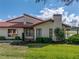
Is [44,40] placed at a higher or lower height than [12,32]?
lower

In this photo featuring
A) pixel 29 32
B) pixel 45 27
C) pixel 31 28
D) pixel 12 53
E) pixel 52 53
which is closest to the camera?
pixel 12 53

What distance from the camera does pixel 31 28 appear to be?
52.5 meters

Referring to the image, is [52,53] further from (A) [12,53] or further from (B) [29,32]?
(B) [29,32]

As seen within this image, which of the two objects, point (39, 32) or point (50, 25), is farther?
point (39, 32)

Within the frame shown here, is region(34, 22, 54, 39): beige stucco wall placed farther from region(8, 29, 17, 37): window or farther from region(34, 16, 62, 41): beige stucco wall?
region(8, 29, 17, 37): window

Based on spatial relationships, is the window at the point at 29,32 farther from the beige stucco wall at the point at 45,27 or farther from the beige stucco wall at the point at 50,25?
the beige stucco wall at the point at 45,27

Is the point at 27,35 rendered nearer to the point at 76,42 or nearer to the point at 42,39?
the point at 42,39

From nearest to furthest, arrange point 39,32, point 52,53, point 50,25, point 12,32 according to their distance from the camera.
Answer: point 52,53 < point 50,25 < point 39,32 < point 12,32

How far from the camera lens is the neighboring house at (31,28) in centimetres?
4856

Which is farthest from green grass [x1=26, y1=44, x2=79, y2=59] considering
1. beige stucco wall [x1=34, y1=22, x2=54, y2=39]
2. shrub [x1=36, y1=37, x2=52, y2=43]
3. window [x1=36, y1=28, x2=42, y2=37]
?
window [x1=36, y1=28, x2=42, y2=37]

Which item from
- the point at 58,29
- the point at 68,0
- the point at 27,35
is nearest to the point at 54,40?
the point at 58,29

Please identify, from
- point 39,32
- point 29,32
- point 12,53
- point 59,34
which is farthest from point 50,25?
point 12,53

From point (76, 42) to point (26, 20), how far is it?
1718 cm

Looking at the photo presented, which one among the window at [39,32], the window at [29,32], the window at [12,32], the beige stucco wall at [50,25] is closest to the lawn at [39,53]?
the beige stucco wall at [50,25]
